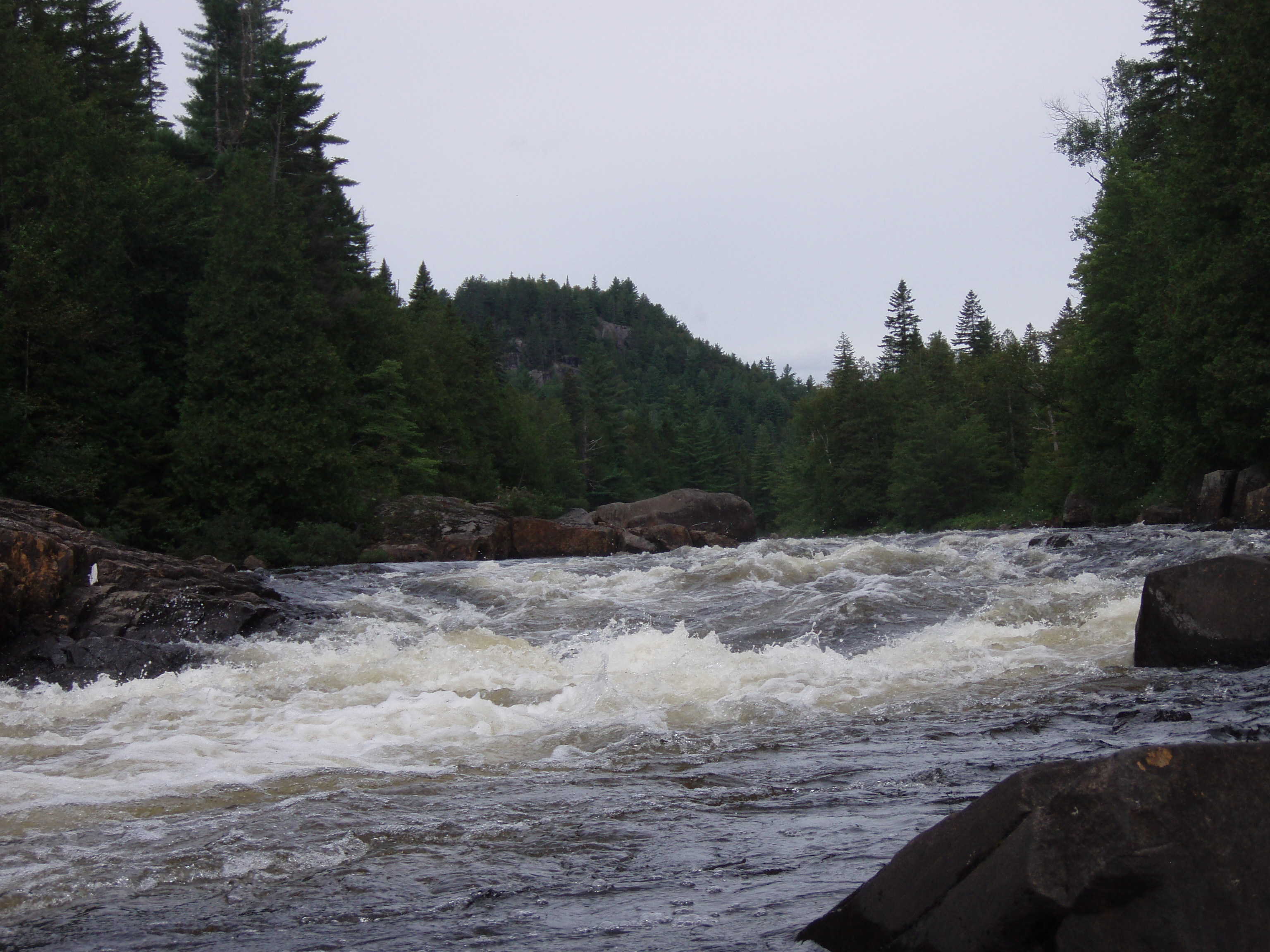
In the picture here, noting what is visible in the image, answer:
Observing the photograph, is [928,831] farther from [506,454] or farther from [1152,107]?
[506,454]

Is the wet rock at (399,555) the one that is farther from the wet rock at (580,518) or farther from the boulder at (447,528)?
the wet rock at (580,518)

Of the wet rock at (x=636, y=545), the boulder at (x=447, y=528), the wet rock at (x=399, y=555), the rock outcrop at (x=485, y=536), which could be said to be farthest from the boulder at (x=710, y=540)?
the wet rock at (x=399, y=555)

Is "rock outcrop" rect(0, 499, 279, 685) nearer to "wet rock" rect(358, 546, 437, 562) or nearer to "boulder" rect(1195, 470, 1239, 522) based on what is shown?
"wet rock" rect(358, 546, 437, 562)

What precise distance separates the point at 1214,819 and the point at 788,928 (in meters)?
1.40

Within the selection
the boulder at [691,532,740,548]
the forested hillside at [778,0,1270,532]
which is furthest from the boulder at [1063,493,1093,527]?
the boulder at [691,532,740,548]

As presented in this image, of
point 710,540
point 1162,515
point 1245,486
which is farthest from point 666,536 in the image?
point 1245,486

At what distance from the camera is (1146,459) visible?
32.4 meters

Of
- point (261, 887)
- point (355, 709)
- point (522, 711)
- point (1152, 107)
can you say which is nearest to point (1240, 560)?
point (522, 711)

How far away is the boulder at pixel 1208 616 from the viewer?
26.7 feet

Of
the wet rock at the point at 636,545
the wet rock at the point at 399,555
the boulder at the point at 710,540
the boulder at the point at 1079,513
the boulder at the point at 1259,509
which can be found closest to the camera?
the boulder at the point at 1259,509

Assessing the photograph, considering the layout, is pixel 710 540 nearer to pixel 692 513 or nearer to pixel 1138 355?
pixel 692 513

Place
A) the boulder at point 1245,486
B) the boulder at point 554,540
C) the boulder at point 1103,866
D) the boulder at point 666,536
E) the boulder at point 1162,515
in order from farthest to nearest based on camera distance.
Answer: the boulder at point 666,536 → the boulder at point 554,540 → the boulder at point 1162,515 → the boulder at point 1245,486 → the boulder at point 1103,866

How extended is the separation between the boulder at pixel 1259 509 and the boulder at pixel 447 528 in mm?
19553

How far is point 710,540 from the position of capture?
4028cm
